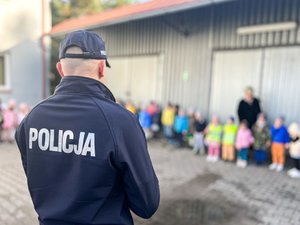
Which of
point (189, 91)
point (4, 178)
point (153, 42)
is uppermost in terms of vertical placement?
point (153, 42)

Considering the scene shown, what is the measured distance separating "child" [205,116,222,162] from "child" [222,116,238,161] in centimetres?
15

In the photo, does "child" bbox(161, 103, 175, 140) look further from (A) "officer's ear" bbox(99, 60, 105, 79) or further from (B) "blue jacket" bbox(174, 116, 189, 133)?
(A) "officer's ear" bbox(99, 60, 105, 79)

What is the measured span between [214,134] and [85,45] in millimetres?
6193

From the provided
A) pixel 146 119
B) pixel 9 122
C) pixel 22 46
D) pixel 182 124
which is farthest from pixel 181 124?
pixel 22 46

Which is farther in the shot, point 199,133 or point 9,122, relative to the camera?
point 9,122

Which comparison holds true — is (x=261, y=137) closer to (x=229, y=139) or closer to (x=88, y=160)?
(x=229, y=139)

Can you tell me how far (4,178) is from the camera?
5.68 meters

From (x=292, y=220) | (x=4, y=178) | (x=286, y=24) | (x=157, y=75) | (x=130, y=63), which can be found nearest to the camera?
(x=292, y=220)

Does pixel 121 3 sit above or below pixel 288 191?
above

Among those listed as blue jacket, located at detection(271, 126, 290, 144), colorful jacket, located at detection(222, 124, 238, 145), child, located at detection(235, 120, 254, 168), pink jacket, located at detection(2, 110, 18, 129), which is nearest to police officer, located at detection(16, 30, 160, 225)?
blue jacket, located at detection(271, 126, 290, 144)

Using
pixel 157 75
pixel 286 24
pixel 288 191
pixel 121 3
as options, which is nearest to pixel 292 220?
pixel 288 191

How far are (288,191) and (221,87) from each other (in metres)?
3.50

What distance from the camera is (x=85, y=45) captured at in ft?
4.91

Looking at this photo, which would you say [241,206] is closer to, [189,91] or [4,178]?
[4,178]
